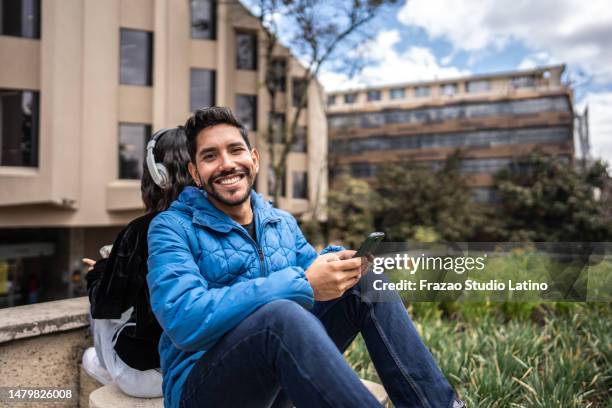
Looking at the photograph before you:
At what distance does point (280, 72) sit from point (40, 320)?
20.3 meters

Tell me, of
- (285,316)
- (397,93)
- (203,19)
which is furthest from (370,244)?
(397,93)

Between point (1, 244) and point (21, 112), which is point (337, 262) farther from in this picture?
point (1, 244)

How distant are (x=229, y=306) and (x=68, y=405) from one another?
2.03 meters

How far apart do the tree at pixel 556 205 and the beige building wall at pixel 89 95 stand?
1900cm

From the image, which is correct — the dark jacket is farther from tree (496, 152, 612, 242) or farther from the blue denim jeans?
tree (496, 152, 612, 242)

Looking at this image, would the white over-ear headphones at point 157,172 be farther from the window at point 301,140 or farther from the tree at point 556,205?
the tree at point 556,205

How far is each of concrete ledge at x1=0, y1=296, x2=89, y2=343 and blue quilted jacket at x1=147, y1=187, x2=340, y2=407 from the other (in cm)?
131

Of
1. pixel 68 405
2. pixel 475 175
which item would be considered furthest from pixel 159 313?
pixel 475 175

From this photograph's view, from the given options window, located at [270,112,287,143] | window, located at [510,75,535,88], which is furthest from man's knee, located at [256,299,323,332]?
window, located at [510,75,535,88]

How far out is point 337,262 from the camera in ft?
5.99

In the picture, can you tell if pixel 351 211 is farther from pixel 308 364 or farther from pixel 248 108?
pixel 308 364

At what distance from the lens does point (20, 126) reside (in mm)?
13930

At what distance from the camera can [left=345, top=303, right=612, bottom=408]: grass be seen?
304 cm

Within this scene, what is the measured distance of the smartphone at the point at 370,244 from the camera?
1842 millimetres
